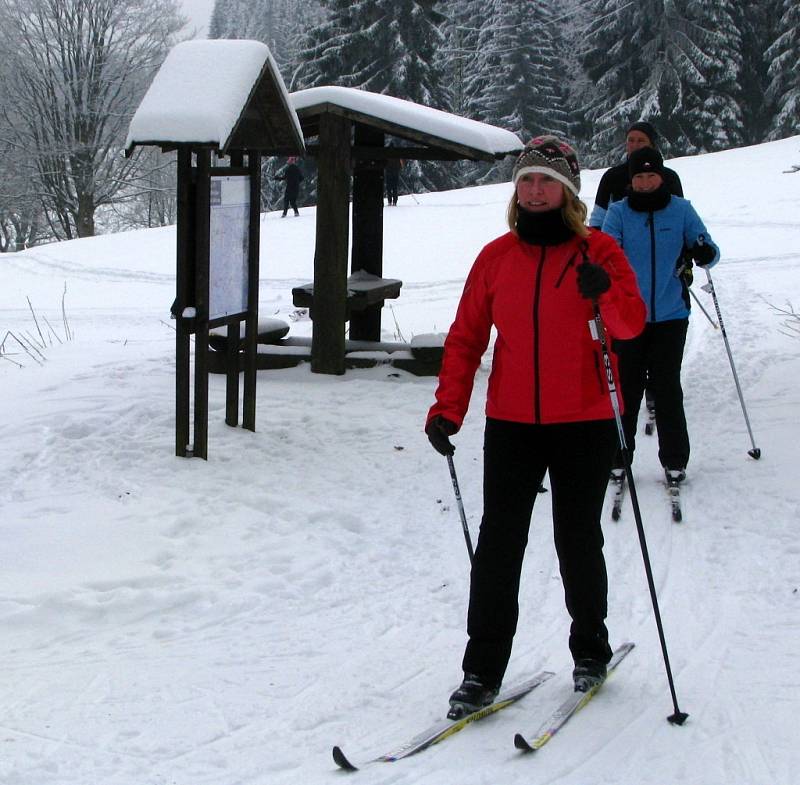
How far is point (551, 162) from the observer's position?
3805mm

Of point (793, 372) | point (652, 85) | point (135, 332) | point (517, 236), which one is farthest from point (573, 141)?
point (517, 236)

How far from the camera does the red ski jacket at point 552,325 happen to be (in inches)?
148

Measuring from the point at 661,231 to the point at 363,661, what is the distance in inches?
133

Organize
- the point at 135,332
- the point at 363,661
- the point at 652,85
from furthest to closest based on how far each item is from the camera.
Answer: the point at 652,85, the point at 135,332, the point at 363,661

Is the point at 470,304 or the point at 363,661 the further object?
the point at 363,661

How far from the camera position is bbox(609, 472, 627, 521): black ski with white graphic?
630 cm

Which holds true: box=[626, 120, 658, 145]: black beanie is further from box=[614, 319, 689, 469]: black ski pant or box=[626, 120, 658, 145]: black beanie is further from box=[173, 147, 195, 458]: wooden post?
box=[173, 147, 195, 458]: wooden post

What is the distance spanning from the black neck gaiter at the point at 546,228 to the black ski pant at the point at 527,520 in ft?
2.20

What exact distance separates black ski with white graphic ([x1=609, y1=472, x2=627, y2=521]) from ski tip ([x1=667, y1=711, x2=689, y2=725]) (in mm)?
2546

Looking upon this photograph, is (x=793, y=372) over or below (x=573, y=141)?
below

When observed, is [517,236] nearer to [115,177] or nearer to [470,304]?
[470,304]

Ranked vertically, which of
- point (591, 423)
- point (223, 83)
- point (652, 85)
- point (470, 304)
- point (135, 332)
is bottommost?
point (135, 332)

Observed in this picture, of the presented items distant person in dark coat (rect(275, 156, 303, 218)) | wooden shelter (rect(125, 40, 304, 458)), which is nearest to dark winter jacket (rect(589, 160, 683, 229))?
wooden shelter (rect(125, 40, 304, 458))

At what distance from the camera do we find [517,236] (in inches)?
152
